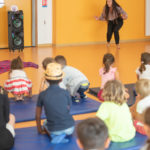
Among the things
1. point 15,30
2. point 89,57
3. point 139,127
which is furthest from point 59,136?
point 15,30

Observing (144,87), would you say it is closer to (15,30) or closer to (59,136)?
(59,136)

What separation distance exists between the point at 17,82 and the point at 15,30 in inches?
181

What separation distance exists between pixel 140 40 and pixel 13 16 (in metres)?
4.47

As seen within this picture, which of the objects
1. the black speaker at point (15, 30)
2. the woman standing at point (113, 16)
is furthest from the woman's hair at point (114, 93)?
the woman standing at point (113, 16)

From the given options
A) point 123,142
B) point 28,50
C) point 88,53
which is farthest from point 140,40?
point 123,142

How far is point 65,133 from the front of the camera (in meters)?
3.23

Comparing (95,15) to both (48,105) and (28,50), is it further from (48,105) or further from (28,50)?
(48,105)

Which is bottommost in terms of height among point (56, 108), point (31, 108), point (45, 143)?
point (45, 143)

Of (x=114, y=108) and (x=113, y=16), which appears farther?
(x=113, y=16)

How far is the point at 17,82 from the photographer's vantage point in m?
4.41

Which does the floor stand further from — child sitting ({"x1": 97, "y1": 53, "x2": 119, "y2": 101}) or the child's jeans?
the child's jeans

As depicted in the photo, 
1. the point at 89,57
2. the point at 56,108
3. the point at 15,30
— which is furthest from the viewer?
the point at 15,30

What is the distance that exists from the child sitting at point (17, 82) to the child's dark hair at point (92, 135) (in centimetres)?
270

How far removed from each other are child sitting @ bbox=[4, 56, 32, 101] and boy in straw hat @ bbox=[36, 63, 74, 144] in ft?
4.10
